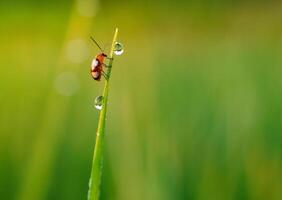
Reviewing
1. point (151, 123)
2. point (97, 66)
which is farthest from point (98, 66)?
point (151, 123)

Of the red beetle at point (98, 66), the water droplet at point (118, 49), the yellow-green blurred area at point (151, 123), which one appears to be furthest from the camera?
the yellow-green blurred area at point (151, 123)

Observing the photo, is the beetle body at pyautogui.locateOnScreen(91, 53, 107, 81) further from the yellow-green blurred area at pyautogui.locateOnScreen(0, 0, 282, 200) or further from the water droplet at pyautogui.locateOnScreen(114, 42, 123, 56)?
the yellow-green blurred area at pyautogui.locateOnScreen(0, 0, 282, 200)

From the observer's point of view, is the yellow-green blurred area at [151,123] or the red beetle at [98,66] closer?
the red beetle at [98,66]

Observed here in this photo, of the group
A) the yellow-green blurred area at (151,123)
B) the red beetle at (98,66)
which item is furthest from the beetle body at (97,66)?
the yellow-green blurred area at (151,123)

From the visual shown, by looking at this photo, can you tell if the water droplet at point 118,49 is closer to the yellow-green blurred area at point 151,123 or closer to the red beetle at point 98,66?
the red beetle at point 98,66

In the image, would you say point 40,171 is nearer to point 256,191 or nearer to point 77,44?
point 256,191

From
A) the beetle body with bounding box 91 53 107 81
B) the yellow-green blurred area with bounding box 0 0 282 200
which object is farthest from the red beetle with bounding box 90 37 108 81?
the yellow-green blurred area with bounding box 0 0 282 200

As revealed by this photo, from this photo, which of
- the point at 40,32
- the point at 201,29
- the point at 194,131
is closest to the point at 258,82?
the point at 194,131
